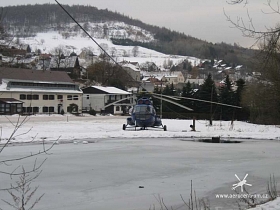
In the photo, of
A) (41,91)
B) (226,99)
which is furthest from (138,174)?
(41,91)

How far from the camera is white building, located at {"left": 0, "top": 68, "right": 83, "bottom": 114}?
61469 millimetres

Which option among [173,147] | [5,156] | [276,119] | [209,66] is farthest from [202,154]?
[209,66]

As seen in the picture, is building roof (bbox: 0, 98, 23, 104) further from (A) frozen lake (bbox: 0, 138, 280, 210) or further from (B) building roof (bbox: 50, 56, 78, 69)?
(B) building roof (bbox: 50, 56, 78, 69)

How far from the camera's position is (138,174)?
9812mm

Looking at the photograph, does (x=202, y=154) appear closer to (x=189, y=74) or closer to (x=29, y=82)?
(x=29, y=82)

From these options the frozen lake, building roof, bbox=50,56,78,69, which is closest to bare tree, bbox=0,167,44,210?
the frozen lake

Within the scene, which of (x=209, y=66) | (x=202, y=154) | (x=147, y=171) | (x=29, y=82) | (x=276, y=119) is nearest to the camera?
(x=147, y=171)

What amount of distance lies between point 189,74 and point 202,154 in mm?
173527

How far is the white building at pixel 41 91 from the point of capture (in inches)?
2420

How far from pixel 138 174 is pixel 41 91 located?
56.9m

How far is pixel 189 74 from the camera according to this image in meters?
185

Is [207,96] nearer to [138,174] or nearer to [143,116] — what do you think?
[143,116]

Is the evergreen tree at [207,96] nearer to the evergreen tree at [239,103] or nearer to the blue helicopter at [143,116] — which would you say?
the evergreen tree at [239,103]

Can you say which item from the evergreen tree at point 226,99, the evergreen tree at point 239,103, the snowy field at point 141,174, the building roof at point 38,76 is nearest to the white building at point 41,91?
the building roof at point 38,76
